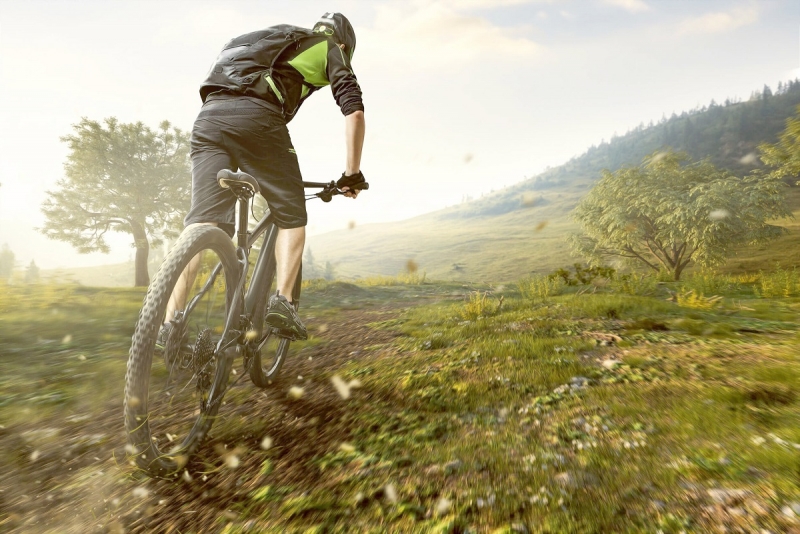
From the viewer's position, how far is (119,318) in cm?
→ 704

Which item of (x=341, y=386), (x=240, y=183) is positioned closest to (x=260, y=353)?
(x=341, y=386)

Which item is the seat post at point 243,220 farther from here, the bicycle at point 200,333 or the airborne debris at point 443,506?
the airborne debris at point 443,506

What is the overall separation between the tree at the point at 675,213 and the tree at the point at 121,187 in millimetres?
30895

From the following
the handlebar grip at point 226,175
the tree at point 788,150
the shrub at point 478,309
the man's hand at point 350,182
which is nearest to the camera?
the handlebar grip at point 226,175

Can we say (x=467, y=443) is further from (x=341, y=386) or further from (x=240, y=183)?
(x=240, y=183)

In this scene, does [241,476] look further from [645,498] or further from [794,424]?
[794,424]

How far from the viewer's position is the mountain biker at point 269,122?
2.49m

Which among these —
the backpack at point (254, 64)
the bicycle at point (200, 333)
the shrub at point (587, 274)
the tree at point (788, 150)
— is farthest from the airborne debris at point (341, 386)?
the tree at point (788, 150)

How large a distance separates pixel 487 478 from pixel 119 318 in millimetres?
8264

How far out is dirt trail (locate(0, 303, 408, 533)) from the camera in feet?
5.51

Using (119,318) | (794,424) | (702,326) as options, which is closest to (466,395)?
(794,424)

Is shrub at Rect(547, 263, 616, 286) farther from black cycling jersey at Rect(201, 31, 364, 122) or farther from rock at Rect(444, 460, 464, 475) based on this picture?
rock at Rect(444, 460, 464, 475)

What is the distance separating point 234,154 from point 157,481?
Result: 7.15 ft

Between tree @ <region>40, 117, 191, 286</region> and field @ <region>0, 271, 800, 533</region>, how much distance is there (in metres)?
22.8
